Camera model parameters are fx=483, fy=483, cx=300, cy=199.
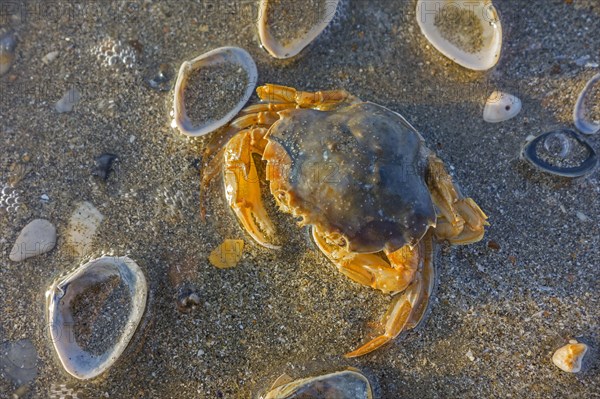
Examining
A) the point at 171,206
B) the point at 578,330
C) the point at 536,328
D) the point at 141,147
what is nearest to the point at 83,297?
the point at 171,206

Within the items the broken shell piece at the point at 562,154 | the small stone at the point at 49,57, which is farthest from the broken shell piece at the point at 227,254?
the broken shell piece at the point at 562,154

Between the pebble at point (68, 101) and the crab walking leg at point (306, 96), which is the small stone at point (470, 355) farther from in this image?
the pebble at point (68, 101)

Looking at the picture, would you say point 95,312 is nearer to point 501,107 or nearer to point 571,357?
point 571,357

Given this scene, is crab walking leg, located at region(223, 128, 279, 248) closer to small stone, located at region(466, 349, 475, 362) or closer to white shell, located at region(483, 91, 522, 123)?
small stone, located at region(466, 349, 475, 362)

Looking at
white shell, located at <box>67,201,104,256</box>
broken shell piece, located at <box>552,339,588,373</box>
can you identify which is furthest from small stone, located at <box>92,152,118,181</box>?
broken shell piece, located at <box>552,339,588,373</box>

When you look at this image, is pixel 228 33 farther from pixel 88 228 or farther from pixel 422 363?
pixel 422 363

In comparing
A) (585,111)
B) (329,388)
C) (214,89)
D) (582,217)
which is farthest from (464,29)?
(329,388)
